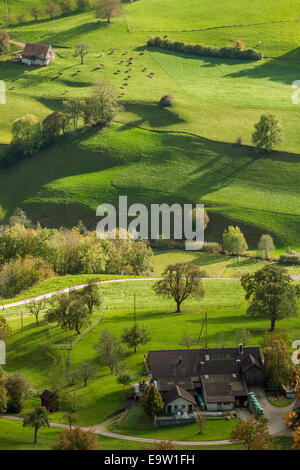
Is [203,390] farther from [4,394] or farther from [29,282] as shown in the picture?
[29,282]

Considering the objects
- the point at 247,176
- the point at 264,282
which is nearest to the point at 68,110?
the point at 247,176

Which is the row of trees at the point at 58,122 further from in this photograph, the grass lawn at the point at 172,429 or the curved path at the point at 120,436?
the grass lawn at the point at 172,429

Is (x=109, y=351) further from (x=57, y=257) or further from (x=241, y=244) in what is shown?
(x=241, y=244)

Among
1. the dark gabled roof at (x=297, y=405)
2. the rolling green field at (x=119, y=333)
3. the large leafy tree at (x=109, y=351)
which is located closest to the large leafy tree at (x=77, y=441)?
the rolling green field at (x=119, y=333)

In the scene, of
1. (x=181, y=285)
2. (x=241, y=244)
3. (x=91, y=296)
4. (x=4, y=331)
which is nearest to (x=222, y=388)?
(x=181, y=285)

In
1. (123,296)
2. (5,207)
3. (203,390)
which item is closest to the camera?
(203,390)

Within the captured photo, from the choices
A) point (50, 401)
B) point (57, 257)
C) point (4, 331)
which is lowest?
point (57, 257)
